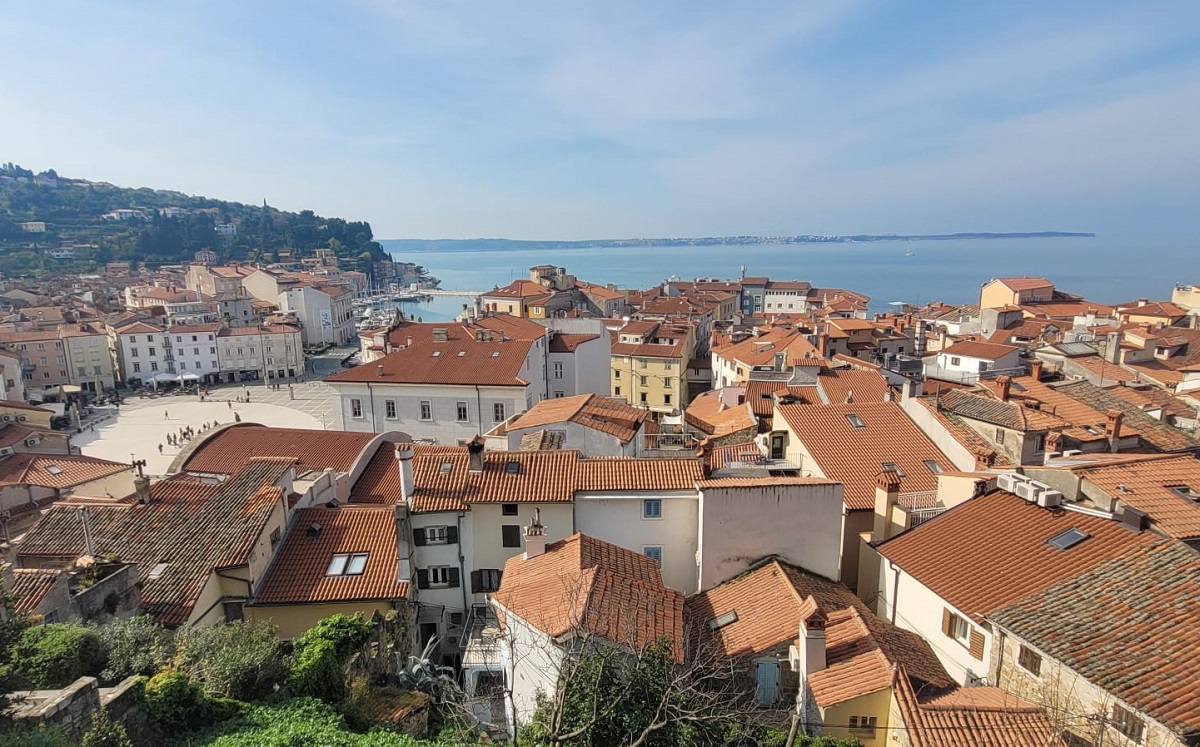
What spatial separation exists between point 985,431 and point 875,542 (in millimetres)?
9183

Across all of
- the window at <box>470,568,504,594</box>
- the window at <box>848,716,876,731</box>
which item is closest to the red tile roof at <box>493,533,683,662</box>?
the window at <box>470,568,504,594</box>

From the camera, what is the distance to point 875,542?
16.3 meters

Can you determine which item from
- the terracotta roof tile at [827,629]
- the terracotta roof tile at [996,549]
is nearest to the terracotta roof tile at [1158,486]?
the terracotta roof tile at [996,549]

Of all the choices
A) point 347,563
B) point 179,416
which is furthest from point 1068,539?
→ point 179,416

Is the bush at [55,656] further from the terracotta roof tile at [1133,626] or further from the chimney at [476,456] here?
the terracotta roof tile at [1133,626]

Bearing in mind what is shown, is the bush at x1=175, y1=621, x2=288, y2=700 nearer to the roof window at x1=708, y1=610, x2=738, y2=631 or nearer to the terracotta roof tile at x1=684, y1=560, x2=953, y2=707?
the terracotta roof tile at x1=684, y1=560, x2=953, y2=707

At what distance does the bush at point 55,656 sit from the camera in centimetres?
926

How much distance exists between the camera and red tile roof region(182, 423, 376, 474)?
88.3 ft

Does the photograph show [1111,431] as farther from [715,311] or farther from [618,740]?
[715,311]

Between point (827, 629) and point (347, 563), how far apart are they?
1058 cm

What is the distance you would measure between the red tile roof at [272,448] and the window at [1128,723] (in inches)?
958

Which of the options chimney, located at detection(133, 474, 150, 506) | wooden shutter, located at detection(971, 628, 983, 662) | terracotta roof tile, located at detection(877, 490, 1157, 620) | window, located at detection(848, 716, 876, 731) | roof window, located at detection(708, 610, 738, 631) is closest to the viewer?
window, located at detection(848, 716, 876, 731)

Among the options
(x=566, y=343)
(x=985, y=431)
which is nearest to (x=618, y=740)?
(x=985, y=431)

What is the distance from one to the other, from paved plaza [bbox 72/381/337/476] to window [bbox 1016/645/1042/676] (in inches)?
1782
